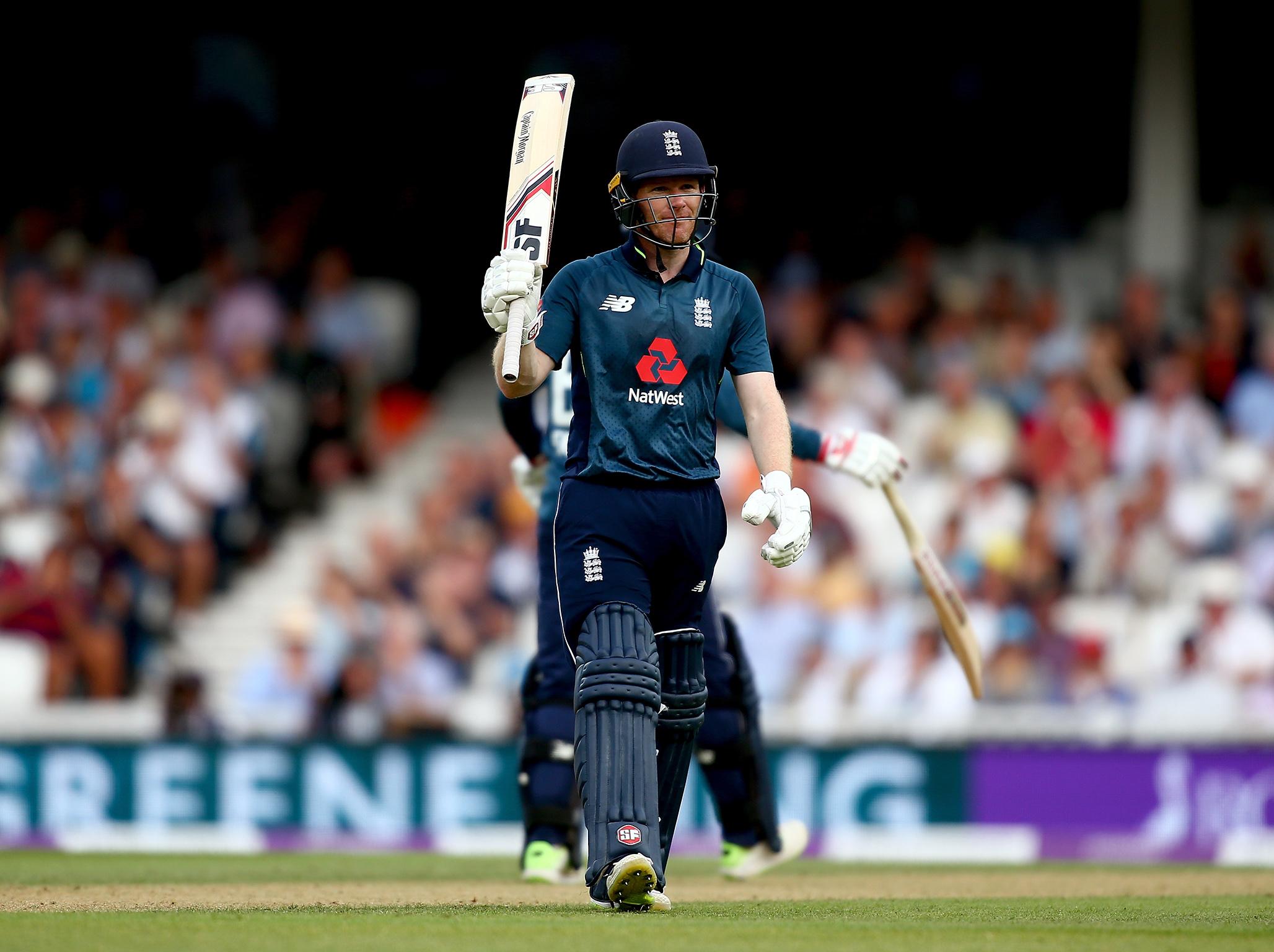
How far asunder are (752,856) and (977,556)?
5.05 meters

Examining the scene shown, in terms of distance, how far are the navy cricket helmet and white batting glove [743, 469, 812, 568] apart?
30.9 inches

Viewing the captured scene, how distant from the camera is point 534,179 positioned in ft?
19.5

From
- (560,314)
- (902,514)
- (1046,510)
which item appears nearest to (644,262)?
(560,314)

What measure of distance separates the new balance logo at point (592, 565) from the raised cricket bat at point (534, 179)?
56cm

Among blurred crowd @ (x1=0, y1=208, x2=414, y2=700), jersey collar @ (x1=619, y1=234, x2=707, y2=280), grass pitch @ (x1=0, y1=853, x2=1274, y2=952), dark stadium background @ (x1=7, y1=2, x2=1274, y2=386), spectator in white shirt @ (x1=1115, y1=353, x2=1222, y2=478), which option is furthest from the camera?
dark stadium background @ (x1=7, y1=2, x2=1274, y2=386)

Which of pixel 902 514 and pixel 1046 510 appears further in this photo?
pixel 1046 510

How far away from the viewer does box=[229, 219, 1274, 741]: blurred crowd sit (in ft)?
37.9

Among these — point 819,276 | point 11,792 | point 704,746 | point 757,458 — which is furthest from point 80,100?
point 757,458

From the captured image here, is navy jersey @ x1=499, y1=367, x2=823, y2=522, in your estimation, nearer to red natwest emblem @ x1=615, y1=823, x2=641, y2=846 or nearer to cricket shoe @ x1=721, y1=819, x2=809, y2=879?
cricket shoe @ x1=721, y1=819, x2=809, y2=879

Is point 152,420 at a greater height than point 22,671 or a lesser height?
greater

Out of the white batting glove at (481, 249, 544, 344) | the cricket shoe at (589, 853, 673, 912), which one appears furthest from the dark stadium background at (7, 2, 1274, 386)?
the cricket shoe at (589, 853, 673, 912)

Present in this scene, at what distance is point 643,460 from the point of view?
5.76 meters

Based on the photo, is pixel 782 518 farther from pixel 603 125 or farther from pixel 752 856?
pixel 603 125

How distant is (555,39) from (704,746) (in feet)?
36.6
